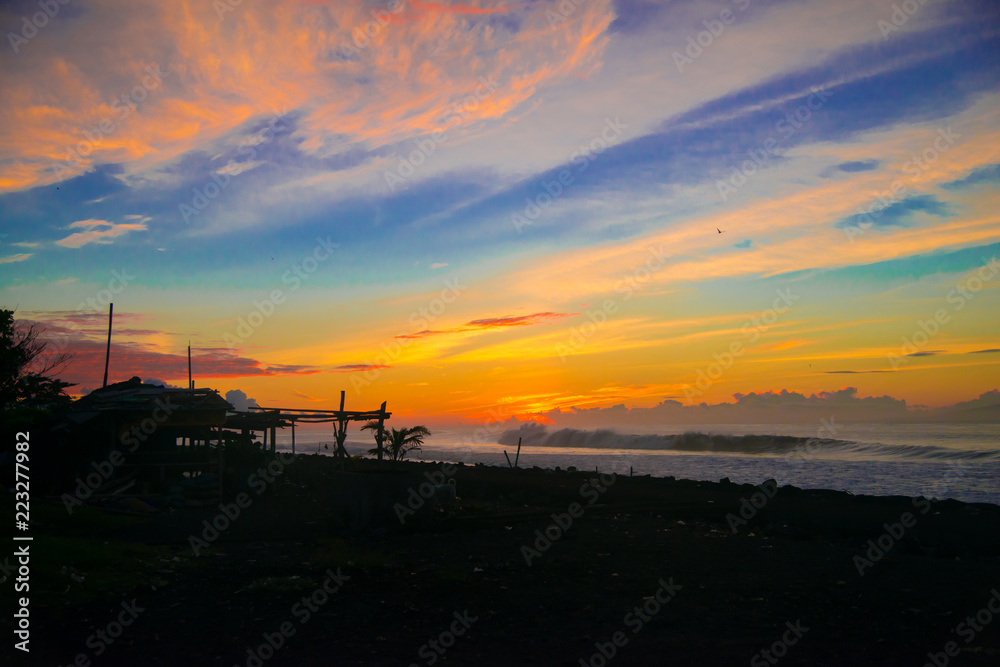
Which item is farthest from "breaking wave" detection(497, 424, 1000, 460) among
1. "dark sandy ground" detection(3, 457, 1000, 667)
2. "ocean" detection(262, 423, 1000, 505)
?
"dark sandy ground" detection(3, 457, 1000, 667)

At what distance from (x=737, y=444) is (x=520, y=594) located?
77.3 metres

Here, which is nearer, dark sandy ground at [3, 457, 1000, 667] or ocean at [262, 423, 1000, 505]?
dark sandy ground at [3, 457, 1000, 667]

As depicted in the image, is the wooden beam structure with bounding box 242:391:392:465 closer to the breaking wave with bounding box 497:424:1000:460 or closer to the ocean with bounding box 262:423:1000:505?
the ocean with bounding box 262:423:1000:505

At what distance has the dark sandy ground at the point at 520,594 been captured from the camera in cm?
748

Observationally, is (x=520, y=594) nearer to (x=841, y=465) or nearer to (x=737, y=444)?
(x=841, y=465)

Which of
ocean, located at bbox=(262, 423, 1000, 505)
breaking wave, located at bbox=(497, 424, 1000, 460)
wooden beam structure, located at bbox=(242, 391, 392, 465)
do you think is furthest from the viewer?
breaking wave, located at bbox=(497, 424, 1000, 460)

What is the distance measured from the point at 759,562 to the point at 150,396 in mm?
21404

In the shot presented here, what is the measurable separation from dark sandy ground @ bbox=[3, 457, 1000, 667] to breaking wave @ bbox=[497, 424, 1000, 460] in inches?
1684

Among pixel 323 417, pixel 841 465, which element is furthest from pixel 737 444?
pixel 323 417

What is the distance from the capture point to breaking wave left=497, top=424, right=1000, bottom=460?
181 ft

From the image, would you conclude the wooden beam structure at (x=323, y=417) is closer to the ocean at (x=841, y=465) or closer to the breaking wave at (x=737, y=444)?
the ocean at (x=841, y=465)

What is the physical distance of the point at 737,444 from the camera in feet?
266

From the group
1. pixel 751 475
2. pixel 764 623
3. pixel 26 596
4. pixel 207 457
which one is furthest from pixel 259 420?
pixel 751 475

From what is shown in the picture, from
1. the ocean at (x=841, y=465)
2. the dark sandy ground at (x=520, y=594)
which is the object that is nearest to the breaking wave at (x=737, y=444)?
the ocean at (x=841, y=465)
